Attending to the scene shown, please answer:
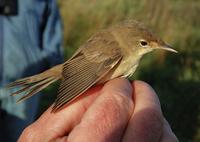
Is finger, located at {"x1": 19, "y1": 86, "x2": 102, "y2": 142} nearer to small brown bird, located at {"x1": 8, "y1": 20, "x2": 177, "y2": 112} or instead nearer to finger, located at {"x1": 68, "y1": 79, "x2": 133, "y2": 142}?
finger, located at {"x1": 68, "y1": 79, "x2": 133, "y2": 142}

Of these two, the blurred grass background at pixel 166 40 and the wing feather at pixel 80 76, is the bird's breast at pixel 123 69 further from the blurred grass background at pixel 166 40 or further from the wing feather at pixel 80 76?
the blurred grass background at pixel 166 40

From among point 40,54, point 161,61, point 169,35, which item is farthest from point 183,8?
point 40,54

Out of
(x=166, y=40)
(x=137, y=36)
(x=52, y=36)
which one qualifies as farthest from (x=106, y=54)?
(x=166, y=40)

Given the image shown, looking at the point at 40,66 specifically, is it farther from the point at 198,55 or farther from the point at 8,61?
the point at 198,55

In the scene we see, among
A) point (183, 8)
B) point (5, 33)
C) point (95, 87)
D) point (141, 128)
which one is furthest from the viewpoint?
point (183, 8)

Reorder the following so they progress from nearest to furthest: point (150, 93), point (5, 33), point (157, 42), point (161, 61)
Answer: point (150, 93)
point (157, 42)
point (5, 33)
point (161, 61)

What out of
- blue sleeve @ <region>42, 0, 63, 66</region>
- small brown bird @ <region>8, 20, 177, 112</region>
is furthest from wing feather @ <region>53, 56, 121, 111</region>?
blue sleeve @ <region>42, 0, 63, 66</region>

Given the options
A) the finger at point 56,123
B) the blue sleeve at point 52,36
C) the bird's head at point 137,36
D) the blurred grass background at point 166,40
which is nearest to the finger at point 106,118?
the finger at point 56,123
